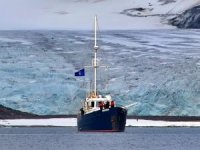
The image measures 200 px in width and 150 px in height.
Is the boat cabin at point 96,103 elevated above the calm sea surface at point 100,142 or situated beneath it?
elevated above

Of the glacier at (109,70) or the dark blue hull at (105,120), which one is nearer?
the dark blue hull at (105,120)

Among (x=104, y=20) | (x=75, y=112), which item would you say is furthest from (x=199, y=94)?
(x=104, y=20)

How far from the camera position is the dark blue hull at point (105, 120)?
52.3 meters

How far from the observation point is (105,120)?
52625 mm

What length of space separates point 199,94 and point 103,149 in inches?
816

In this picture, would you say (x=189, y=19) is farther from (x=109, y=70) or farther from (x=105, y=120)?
(x=105, y=120)

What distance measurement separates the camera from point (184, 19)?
77.3 meters

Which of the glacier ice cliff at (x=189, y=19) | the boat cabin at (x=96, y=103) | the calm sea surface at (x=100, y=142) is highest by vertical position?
the glacier ice cliff at (x=189, y=19)

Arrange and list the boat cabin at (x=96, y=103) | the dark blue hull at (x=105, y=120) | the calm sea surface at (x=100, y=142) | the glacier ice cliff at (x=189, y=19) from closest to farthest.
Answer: the calm sea surface at (x=100, y=142), the dark blue hull at (x=105, y=120), the boat cabin at (x=96, y=103), the glacier ice cliff at (x=189, y=19)

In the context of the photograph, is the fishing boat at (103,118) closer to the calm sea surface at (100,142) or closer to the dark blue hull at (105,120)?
the dark blue hull at (105,120)

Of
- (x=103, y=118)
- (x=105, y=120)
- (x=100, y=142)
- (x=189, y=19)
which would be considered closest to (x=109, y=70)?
(x=189, y=19)

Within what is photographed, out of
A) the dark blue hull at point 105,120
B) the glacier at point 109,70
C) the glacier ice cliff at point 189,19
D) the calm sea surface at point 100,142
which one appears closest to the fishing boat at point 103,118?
the dark blue hull at point 105,120

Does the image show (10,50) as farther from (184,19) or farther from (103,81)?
(184,19)

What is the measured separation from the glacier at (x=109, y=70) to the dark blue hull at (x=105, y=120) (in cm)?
898
